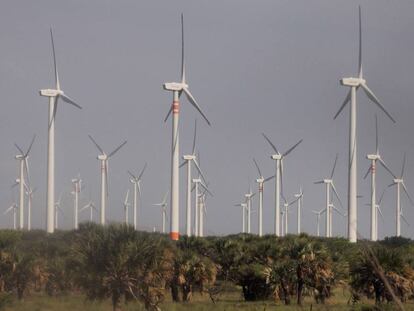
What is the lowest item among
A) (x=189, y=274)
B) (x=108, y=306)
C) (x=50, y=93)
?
(x=108, y=306)

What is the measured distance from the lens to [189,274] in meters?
47.0

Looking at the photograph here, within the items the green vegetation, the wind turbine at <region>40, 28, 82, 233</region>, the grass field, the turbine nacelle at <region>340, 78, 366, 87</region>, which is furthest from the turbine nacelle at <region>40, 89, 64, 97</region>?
the grass field

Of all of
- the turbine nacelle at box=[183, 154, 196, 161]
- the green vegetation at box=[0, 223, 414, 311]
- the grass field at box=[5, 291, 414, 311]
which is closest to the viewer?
the green vegetation at box=[0, 223, 414, 311]

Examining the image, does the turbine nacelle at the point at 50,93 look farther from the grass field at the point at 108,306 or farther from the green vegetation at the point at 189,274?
the grass field at the point at 108,306

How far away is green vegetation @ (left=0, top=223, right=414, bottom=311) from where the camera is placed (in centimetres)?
3781

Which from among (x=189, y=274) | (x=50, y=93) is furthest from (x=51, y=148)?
(x=189, y=274)

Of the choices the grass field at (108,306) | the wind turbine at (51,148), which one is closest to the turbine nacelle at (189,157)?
the wind turbine at (51,148)

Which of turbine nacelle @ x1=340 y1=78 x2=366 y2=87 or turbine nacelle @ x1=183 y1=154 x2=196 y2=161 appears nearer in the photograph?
turbine nacelle @ x1=340 y1=78 x2=366 y2=87

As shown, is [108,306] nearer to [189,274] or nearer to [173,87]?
[189,274]

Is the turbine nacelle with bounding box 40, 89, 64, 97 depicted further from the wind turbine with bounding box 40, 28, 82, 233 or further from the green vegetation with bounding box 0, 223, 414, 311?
the green vegetation with bounding box 0, 223, 414, 311

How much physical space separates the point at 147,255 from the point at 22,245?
18860 millimetres

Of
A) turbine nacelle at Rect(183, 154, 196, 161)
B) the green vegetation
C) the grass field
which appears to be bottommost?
the grass field

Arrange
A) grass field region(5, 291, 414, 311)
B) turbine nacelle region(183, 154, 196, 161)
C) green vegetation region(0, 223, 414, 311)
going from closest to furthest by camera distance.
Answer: green vegetation region(0, 223, 414, 311) → grass field region(5, 291, 414, 311) → turbine nacelle region(183, 154, 196, 161)

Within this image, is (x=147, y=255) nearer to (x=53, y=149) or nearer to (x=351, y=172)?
(x=351, y=172)
